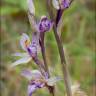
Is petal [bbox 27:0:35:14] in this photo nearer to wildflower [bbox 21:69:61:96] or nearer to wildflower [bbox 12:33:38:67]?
wildflower [bbox 12:33:38:67]

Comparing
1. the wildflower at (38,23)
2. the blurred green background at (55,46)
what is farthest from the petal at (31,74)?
the blurred green background at (55,46)

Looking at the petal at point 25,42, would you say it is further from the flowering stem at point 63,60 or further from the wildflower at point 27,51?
the flowering stem at point 63,60

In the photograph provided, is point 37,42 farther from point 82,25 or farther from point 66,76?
point 82,25

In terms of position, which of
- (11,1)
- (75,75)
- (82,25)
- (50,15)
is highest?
(50,15)

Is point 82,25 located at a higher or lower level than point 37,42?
lower

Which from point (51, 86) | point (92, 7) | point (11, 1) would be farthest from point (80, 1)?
point (51, 86)

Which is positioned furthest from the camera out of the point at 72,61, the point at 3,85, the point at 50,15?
the point at 72,61

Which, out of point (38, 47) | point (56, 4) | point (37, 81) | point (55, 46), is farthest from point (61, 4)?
point (55, 46)
